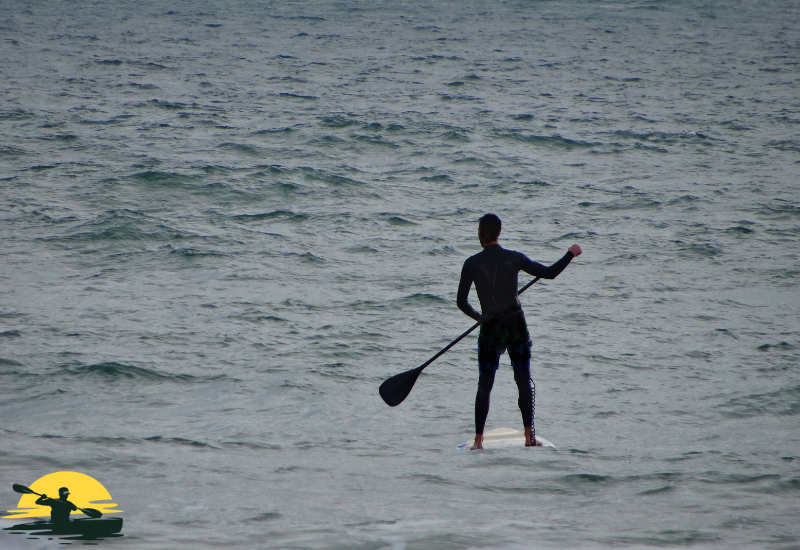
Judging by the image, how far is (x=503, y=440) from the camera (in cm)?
679

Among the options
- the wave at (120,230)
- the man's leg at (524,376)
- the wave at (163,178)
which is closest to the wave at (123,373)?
the man's leg at (524,376)

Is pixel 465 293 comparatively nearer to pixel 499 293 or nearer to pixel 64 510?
pixel 499 293

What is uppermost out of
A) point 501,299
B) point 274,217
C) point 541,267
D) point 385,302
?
point 274,217

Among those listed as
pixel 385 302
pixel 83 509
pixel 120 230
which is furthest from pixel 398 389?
pixel 120 230

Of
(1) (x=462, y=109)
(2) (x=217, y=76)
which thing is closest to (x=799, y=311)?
(1) (x=462, y=109)

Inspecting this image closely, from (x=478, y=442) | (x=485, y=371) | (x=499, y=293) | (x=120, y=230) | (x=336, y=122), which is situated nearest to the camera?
(x=499, y=293)

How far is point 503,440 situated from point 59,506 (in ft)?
10.9

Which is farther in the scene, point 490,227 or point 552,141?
point 552,141

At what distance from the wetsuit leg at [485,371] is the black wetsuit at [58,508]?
294 cm

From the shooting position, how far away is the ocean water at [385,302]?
19.4 ft

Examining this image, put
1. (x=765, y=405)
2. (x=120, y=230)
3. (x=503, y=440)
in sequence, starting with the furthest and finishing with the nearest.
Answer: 1. (x=120, y=230)
2. (x=765, y=405)
3. (x=503, y=440)

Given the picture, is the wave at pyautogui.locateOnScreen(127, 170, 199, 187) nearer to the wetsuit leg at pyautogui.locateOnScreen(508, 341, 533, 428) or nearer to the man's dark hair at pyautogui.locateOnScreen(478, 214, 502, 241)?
the man's dark hair at pyautogui.locateOnScreen(478, 214, 502, 241)

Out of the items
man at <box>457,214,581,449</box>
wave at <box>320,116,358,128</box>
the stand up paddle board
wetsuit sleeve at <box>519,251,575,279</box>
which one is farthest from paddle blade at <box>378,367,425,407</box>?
wave at <box>320,116,358,128</box>

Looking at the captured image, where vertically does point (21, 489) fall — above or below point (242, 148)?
below
